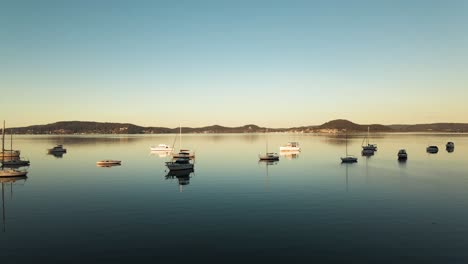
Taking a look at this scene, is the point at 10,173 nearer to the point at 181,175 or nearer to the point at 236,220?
the point at 181,175

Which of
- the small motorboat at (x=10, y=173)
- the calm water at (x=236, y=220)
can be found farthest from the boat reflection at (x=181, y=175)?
the small motorboat at (x=10, y=173)

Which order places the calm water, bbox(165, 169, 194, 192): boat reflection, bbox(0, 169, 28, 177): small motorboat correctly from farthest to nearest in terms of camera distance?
1. bbox(0, 169, 28, 177): small motorboat
2. bbox(165, 169, 194, 192): boat reflection
3. the calm water

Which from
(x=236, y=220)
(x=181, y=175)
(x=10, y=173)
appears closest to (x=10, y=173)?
(x=10, y=173)

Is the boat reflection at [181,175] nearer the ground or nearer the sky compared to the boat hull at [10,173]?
nearer the ground

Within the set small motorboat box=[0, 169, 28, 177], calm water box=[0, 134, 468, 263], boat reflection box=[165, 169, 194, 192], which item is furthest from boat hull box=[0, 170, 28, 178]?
Answer: boat reflection box=[165, 169, 194, 192]

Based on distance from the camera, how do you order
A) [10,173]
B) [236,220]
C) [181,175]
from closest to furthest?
1. [236,220]
2. [10,173]
3. [181,175]

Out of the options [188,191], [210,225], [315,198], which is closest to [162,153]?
[188,191]

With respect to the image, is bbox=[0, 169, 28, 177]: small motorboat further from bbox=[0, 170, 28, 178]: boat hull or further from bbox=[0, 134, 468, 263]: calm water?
bbox=[0, 134, 468, 263]: calm water

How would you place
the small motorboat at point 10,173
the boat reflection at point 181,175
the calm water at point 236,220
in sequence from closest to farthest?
1. the calm water at point 236,220
2. the boat reflection at point 181,175
3. the small motorboat at point 10,173

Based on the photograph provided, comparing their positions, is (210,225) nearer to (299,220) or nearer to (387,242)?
(299,220)

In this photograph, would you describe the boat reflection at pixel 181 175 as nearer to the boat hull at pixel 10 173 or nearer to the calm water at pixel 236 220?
the calm water at pixel 236 220

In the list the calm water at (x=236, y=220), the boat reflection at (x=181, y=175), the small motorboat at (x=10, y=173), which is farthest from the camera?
the small motorboat at (x=10, y=173)

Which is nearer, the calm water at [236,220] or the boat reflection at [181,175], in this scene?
the calm water at [236,220]

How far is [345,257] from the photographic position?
29141mm
